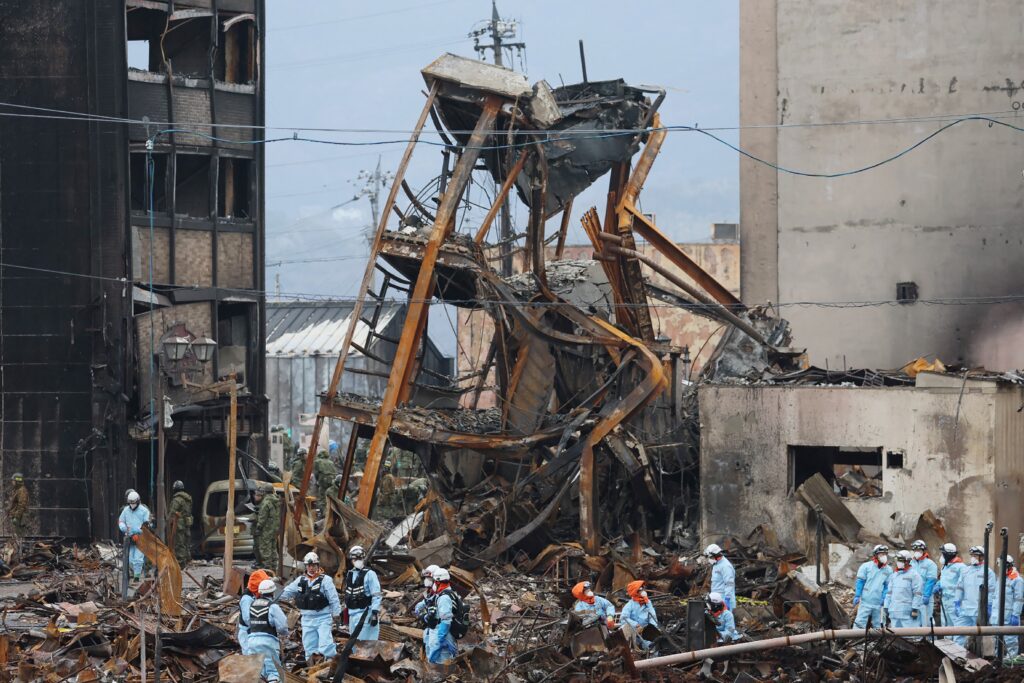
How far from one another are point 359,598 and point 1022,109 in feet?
88.0

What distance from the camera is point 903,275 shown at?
38.5m

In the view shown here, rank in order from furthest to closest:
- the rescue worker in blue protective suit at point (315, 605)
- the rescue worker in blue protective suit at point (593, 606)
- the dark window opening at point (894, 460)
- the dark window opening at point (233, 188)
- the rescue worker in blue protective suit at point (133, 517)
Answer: the dark window opening at point (233, 188)
the dark window opening at point (894, 460)
the rescue worker in blue protective suit at point (133, 517)
the rescue worker in blue protective suit at point (593, 606)
the rescue worker in blue protective suit at point (315, 605)

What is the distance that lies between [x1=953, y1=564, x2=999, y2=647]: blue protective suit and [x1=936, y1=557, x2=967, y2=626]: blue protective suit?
75 mm

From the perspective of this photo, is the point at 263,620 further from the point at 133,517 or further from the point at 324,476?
the point at 324,476

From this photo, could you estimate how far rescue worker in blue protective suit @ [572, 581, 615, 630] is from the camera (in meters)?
16.7

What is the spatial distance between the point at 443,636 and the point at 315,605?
1458mm

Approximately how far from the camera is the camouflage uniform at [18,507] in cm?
2861

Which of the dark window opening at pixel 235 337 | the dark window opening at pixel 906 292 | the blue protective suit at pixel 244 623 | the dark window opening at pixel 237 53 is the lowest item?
the blue protective suit at pixel 244 623

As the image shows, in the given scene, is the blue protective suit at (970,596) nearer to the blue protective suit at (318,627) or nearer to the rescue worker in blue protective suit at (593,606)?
the rescue worker in blue protective suit at (593,606)

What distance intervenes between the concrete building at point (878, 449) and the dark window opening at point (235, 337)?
1277 cm

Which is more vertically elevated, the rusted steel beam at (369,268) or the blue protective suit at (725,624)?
the rusted steel beam at (369,268)

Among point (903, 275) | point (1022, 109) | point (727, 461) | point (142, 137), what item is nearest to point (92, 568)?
point (142, 137)

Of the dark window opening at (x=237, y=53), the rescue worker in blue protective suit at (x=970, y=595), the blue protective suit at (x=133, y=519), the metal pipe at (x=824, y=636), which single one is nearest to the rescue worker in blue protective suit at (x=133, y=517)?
the blue protective suit at (x=133, y=519)

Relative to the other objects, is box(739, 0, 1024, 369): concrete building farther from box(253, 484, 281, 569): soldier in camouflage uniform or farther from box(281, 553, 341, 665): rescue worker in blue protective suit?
box(281, 553, 341, 665): rescue worker in blue protective suit
